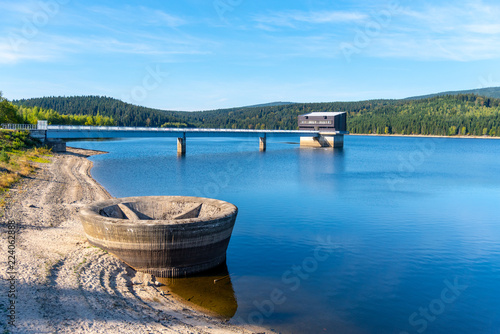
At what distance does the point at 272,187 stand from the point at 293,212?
1476 centimetres

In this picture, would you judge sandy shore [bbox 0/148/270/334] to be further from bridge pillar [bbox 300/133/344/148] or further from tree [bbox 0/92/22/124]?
bridge pillar [bbox 300/133/344/148]

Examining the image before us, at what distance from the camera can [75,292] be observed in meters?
15.1

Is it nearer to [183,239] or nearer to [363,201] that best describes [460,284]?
[183,239]

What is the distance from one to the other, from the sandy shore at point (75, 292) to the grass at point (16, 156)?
8.64 meters

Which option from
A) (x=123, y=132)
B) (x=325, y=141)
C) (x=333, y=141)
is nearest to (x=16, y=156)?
(x=123, y=132)

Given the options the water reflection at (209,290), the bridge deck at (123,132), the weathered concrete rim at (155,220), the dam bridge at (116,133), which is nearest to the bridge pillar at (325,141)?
the dam bridge at (116,133)

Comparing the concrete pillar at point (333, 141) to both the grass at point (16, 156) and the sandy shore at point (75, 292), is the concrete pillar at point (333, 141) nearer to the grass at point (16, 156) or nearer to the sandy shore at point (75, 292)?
the grass at point (16, 156)

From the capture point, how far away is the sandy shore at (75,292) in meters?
12.6

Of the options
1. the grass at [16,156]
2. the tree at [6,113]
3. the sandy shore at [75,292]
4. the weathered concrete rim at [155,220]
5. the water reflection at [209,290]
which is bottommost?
the water reflection at [209,290]

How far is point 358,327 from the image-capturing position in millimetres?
14969

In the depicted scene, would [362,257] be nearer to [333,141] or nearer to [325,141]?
[333,141]

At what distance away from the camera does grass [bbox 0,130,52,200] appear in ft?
119

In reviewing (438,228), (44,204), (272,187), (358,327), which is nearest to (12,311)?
(358,327)

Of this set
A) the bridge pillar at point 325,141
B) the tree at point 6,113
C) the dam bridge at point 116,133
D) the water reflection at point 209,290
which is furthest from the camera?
the bridge pillar at point 325,141
